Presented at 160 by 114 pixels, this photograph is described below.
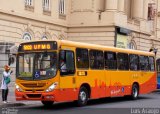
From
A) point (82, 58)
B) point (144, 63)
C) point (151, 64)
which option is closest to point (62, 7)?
point (151, 64)

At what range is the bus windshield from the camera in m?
18.8

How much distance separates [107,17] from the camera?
39781mm

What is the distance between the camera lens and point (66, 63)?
19.3 metres

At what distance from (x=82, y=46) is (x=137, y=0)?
92.6 feet

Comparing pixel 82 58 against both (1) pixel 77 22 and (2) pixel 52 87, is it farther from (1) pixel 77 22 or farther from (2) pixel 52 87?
(1) pixel 77 22

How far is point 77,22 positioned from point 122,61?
55.8ft

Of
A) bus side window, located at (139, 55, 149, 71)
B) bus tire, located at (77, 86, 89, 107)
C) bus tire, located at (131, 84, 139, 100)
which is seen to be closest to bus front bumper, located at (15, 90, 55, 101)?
bus tire, located at (77, 86, 89, 107)

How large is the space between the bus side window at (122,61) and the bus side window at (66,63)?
464 centimetres

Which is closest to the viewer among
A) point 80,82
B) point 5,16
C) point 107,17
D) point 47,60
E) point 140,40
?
point 47,60

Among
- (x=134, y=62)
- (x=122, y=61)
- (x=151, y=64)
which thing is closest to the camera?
(x=122, y=61)

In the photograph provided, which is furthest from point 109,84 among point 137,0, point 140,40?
point 137,0

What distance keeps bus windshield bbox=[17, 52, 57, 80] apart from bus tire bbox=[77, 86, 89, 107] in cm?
223

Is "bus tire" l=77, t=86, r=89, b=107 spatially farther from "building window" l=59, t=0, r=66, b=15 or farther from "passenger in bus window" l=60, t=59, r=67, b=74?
"building window" l=59, t=0, r=66, b=15

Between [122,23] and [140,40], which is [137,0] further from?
[122,23]
